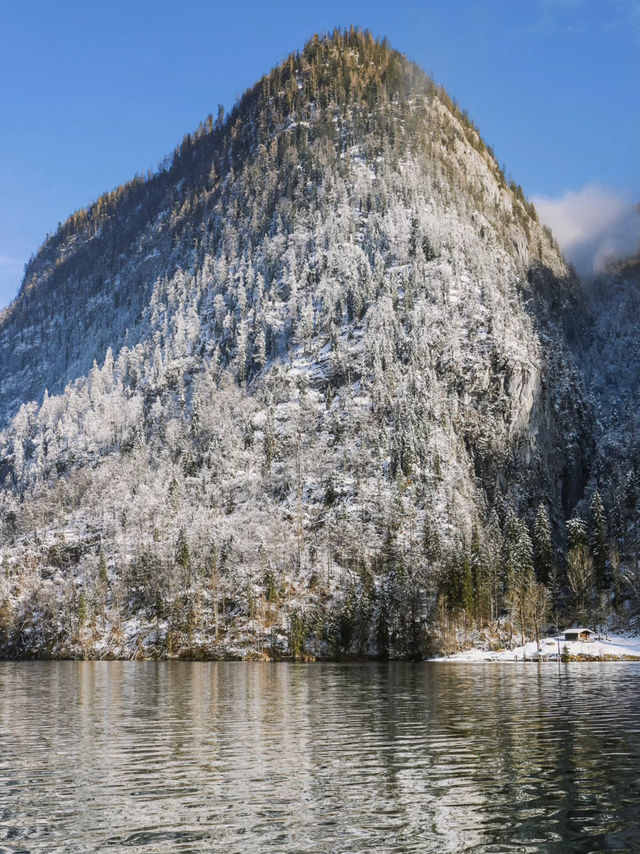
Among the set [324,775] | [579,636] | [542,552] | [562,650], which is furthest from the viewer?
[542,552]

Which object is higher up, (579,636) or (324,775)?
(324,775)

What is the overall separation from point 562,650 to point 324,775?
109378mm

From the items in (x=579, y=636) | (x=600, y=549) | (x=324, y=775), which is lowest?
(x=579, y=636)

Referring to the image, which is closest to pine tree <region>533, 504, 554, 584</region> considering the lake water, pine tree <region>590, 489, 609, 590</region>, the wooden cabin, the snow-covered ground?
pine tree <region>590, 489, 609, 590</region>

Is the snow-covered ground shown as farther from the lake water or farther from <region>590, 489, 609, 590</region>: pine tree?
the lake water

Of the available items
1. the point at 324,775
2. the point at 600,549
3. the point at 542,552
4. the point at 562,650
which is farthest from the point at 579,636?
the point at 324,775

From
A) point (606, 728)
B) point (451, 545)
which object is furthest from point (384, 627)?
point (606, 728)

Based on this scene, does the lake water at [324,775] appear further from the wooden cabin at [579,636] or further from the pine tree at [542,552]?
the pine tree at [542,552]

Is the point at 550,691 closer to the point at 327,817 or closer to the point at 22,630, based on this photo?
the point at 327,817

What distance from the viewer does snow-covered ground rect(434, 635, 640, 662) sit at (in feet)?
413

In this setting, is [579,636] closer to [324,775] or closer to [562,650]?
[562,650]

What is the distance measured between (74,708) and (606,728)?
38.0m

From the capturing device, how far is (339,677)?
9475cm

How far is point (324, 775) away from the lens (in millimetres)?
30047
